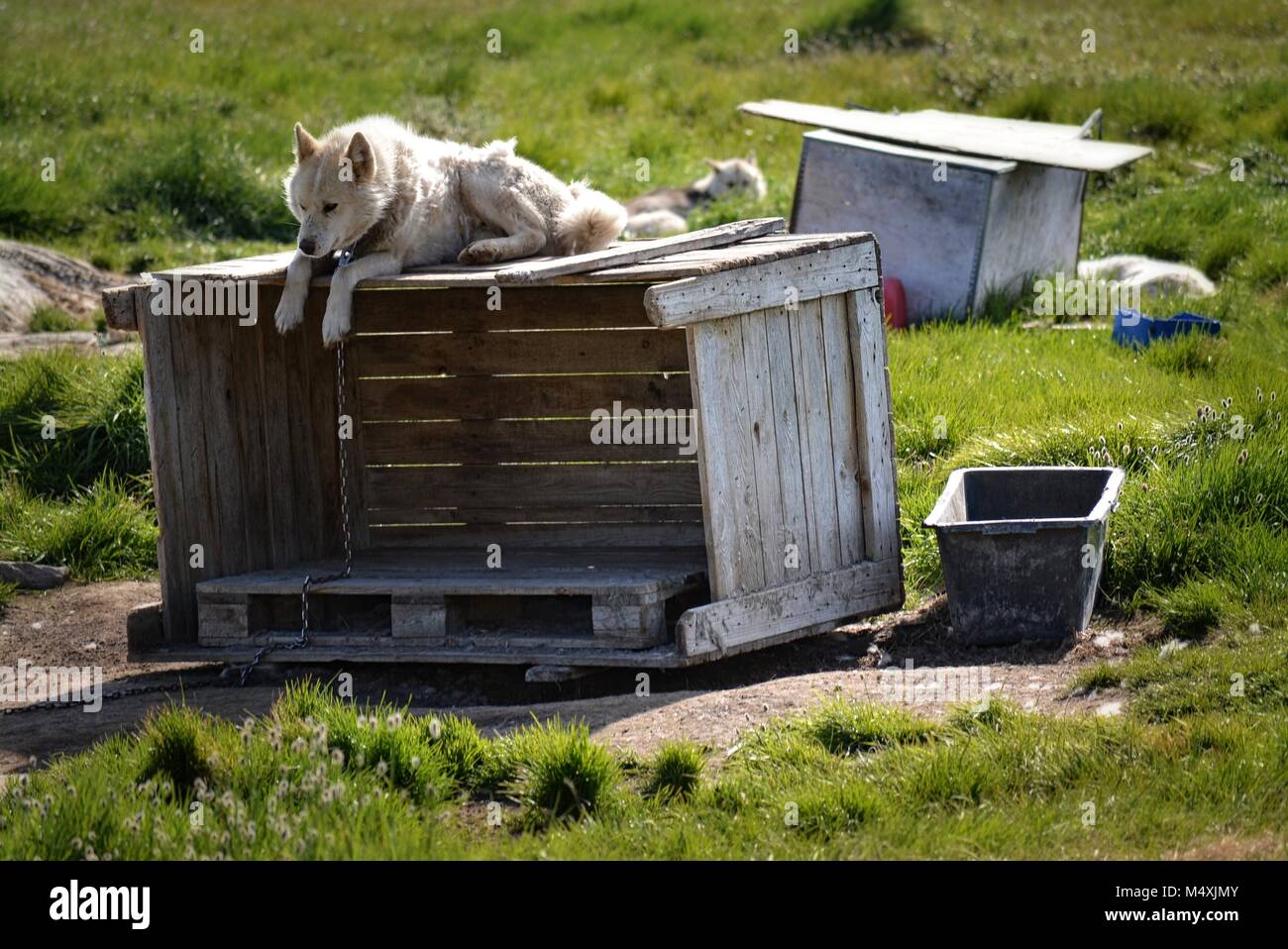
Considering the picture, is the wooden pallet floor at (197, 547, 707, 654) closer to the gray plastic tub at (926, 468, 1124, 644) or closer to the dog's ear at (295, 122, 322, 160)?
the gray plastic tub at (926, 468, 1124, 644)

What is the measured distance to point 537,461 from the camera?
6969 millimetres

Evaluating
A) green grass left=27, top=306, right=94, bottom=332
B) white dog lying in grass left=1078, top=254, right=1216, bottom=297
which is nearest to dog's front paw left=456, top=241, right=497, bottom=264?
green grass left=27, top=306, right=94, bottom=332

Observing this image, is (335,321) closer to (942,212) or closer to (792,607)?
(792,607)

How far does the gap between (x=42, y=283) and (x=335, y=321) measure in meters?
5.90

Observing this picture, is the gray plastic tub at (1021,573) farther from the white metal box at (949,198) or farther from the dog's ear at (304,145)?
the white metal box at (949,198)

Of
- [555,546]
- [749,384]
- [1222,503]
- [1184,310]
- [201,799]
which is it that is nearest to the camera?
[201,799]

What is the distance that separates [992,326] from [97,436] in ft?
19.2

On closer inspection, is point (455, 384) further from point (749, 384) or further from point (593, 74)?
point (593, 74)

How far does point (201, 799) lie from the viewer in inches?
159

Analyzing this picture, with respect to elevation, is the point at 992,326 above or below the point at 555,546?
above

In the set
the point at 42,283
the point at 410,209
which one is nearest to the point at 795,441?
the point at 410,209

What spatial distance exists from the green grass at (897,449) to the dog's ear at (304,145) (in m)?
2.18

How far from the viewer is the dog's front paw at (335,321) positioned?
5.67 meters
